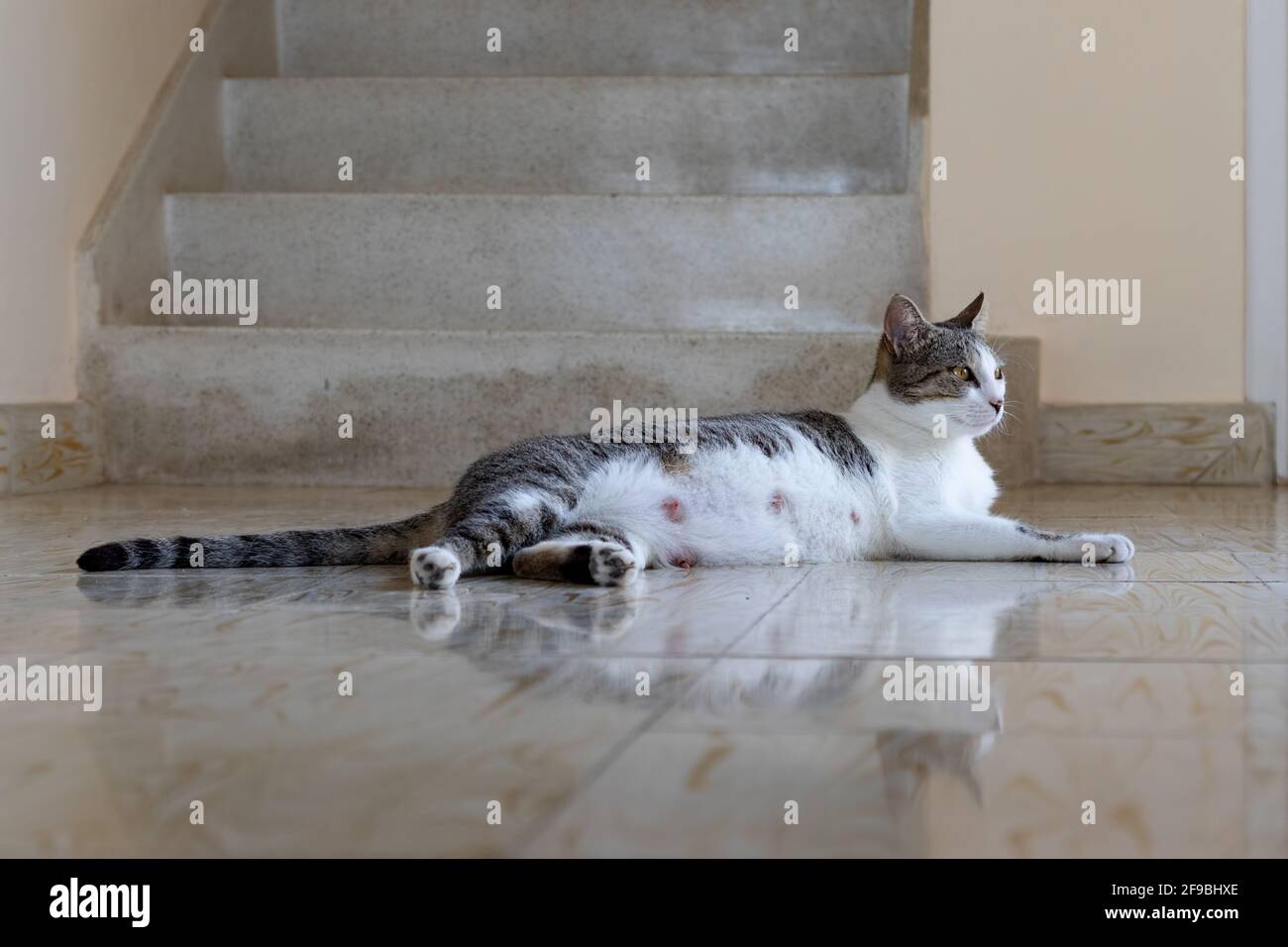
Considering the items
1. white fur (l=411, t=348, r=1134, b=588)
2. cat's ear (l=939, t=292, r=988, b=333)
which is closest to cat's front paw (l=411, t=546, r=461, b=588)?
white fur (l=411, t=348, r=1134, b=588)

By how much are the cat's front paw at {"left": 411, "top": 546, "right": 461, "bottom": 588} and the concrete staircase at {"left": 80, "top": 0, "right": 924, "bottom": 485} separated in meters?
1.70

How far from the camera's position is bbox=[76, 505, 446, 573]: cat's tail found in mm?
2086

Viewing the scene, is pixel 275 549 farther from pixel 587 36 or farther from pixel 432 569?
pixel 587 36

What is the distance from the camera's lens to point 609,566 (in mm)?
1952

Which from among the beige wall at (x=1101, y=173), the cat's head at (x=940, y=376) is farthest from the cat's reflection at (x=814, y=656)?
the beige wall at (x=1101, y=173)

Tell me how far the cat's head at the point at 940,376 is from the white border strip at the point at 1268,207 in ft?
5.21

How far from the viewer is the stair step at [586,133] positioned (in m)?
4.32

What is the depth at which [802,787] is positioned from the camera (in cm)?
96

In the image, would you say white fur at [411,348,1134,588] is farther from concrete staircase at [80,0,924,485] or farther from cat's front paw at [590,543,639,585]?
concrete staircase at [80,0,924,485]

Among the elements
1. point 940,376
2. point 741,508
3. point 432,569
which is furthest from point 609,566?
point 940,376

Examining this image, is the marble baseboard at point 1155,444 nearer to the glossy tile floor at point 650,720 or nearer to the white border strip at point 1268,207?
the white border strip at point 1268,207

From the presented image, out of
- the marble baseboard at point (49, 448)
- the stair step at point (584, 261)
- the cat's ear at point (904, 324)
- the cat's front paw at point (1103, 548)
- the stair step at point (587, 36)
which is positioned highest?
the stair step at point (587, 36)
